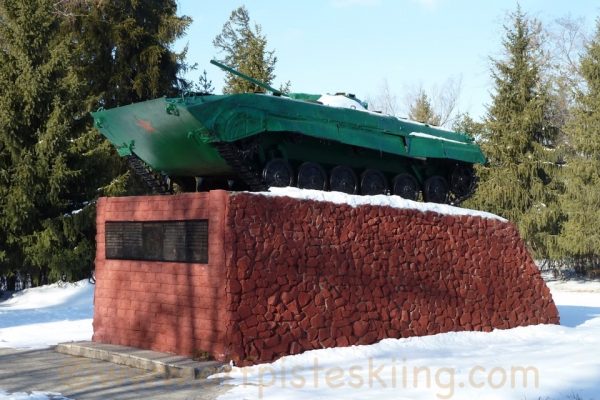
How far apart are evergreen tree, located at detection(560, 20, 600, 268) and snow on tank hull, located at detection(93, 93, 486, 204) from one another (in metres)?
13.3

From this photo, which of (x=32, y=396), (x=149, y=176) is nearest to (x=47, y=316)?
(x=149, y=176)

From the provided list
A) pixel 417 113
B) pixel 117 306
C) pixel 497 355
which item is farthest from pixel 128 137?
pixel 417 113

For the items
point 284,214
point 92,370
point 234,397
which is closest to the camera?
point 234,397

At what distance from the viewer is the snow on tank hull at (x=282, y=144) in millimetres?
9414

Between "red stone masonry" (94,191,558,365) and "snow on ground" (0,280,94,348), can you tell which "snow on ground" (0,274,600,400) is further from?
"red stone masonry" (94,191,558,365)

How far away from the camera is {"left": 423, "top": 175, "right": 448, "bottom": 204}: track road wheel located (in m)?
12.7

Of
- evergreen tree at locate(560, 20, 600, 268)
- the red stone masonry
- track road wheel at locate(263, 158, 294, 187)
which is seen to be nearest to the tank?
track road wheel at locate(263, 158, 294, 187)

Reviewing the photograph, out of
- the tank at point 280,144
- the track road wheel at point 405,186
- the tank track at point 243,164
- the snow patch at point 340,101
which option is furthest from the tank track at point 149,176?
the track road wheel at point 405,186

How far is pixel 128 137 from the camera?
10727 mm

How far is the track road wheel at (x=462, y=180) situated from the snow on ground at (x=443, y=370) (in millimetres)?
2877

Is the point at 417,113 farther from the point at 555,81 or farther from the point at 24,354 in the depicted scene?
the point at 24,354

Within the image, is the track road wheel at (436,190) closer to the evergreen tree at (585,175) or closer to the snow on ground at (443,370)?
the snow on ground at (443,370)

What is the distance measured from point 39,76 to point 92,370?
38.7 ft

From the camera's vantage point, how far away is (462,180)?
43.6 ft
